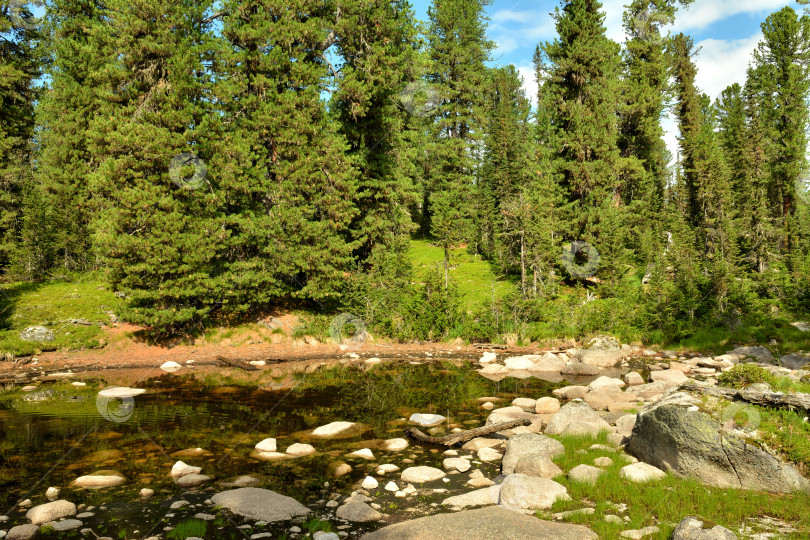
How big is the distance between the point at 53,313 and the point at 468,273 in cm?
2676

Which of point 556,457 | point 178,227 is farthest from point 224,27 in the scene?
point 556,457

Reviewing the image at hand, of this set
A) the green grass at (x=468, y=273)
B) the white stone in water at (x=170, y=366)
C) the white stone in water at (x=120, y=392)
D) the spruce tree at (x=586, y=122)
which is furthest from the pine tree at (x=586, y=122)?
the white stone in water at (x=120, y=392)

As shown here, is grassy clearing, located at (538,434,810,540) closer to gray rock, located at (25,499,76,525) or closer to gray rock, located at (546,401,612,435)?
gray rock, located at (546,401,612,435)

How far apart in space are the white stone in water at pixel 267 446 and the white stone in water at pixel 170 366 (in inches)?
405

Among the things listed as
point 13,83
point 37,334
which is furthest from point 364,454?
point 13,83

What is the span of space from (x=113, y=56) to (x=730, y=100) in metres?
52.6

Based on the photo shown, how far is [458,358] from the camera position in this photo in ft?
69.9

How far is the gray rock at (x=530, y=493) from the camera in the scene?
6.58 meters

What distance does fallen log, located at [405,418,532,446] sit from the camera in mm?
9695

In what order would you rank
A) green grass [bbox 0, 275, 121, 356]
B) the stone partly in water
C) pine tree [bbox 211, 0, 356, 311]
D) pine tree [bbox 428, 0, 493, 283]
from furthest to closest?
1. pine tree [bbox 428, 0, 493, 283]
2. pine tree [bbox 211, 0, 356, 311]
3. green grass [bbox 0, 275, 121, 356]
4. the stone partly in water

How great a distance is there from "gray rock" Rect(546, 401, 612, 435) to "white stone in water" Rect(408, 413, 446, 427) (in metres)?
2.58

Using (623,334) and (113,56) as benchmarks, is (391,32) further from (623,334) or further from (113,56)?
(623,334)

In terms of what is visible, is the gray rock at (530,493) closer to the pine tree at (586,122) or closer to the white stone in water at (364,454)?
the white stone in water at (364,454)

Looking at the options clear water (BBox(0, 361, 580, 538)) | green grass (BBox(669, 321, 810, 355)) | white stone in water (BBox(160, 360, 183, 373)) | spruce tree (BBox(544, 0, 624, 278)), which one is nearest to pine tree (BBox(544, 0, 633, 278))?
spruce tree (BBox(544, 0, 624, 278))
